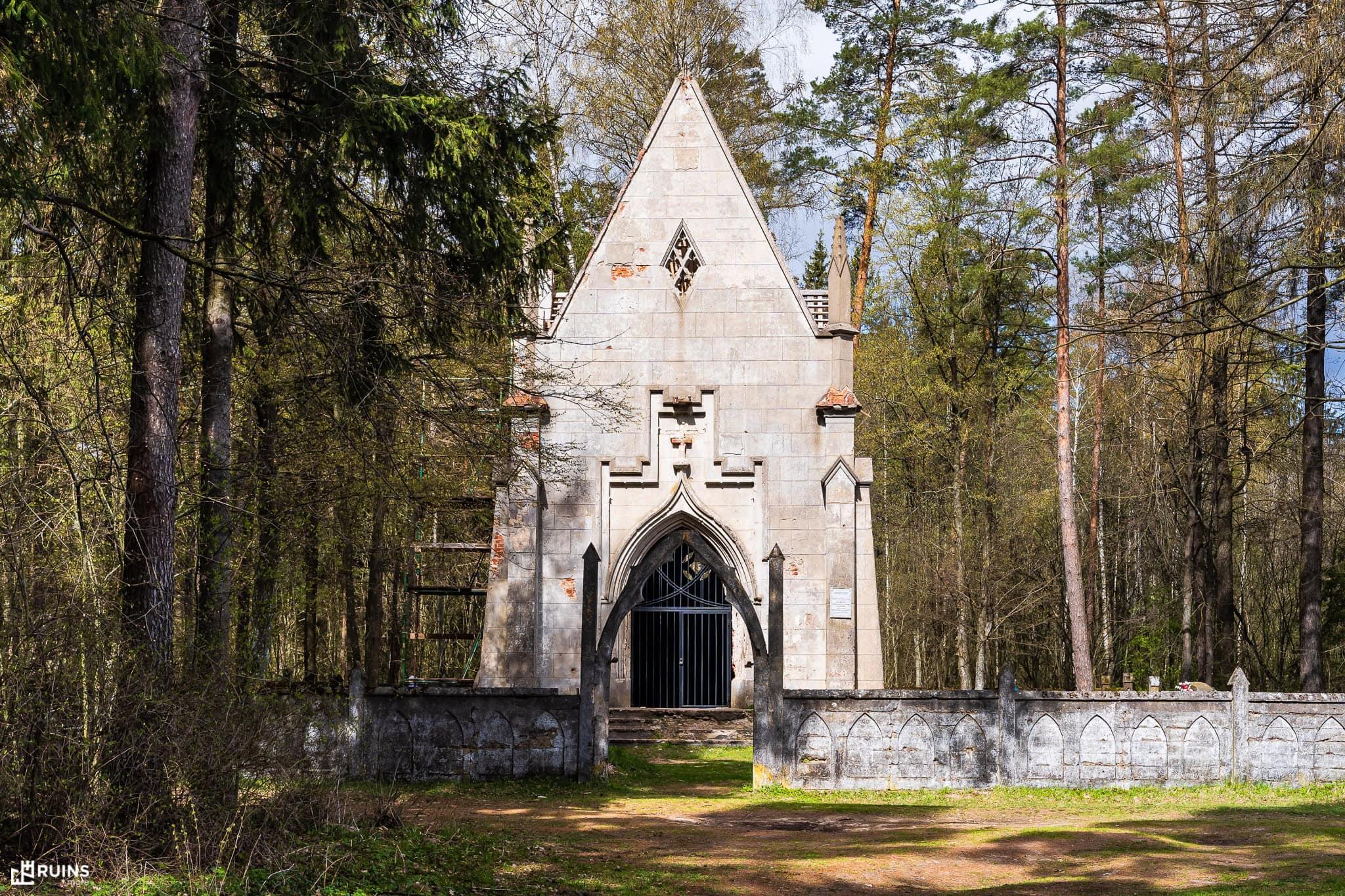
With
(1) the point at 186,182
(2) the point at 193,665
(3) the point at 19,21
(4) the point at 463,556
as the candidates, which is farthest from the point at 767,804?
(4) the point at 463,556

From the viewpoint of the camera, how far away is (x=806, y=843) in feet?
34.8

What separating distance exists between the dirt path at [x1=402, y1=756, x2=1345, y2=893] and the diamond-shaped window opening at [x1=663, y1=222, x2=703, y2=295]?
7.49 m

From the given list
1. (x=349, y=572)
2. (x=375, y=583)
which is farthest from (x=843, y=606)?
(x=349, y=572)

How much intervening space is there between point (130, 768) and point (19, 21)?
14.1 ft

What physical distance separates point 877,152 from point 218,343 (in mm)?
20284

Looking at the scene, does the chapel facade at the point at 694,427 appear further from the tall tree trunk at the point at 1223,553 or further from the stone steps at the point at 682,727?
the tall tree trunk at the point at 1223,553

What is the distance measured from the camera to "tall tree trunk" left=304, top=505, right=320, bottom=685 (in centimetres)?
1524

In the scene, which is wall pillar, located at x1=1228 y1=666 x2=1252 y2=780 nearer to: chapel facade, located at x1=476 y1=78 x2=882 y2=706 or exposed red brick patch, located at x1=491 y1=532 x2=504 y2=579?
chapel facade, located at x1=476 y1=78 x2=882 y2=706

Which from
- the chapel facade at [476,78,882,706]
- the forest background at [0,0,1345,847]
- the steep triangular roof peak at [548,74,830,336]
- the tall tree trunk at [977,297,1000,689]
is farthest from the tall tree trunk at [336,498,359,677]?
the tall tree trunk at [977,297,1000,689]

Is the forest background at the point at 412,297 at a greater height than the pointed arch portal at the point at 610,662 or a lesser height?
greater

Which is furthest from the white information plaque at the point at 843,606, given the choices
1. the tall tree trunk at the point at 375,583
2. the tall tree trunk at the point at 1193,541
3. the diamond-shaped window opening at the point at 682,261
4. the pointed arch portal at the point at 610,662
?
the tall tree trunk at the point at 1193,541

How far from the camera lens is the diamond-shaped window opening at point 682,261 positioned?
741 inches

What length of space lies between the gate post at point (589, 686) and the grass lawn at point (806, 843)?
0.37m

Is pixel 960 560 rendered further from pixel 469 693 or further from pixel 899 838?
pixel 899 838
